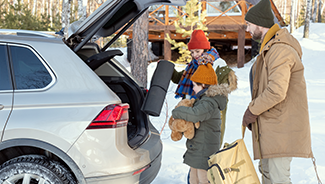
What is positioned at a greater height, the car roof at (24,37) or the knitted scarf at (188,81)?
the car roof at (24,37)

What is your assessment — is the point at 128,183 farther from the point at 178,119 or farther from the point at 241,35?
the point at 241,35

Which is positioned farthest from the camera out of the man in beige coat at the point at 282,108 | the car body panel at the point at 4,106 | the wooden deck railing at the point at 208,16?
the wooden deck railing at the point at 208,16

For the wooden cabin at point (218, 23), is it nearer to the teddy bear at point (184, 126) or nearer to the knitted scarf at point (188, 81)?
the knitted scarf at point (188, 81)

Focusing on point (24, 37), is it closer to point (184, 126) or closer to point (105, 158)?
point (105, 158)

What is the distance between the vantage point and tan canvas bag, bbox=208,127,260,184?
2.41 metres

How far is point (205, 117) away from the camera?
8.71 ft

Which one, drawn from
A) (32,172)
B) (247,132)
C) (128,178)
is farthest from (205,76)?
(247,132)

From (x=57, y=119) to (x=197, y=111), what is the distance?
1261 mm

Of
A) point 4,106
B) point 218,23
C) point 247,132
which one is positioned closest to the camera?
point 4,106

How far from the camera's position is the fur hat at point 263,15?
102 inches

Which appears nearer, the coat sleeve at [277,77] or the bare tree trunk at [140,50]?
the coat sleeve at [277,77]

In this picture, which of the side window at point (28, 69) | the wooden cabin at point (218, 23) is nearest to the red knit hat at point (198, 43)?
the side window at point (28, 69)

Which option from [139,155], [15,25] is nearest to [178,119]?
[139,155]

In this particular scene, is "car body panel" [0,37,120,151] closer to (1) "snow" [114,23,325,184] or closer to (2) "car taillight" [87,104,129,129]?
Result: (2) "car taillight" [87,104,129,129]
